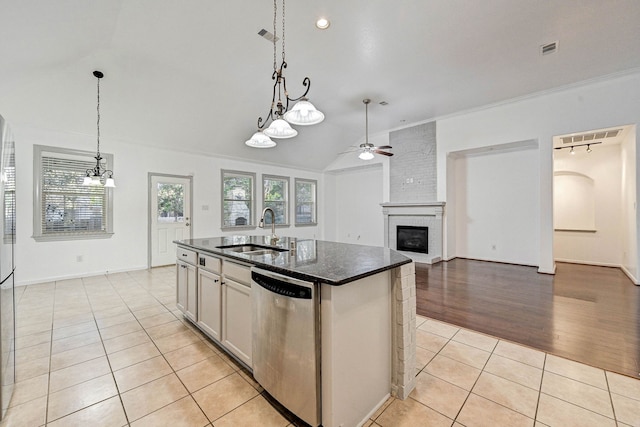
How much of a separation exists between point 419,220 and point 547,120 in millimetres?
3085

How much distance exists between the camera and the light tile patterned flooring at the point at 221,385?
1571 millimetres

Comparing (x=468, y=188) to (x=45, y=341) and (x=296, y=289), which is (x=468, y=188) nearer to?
(x=296, y=289)

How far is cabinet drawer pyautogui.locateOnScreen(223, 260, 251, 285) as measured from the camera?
190 cm

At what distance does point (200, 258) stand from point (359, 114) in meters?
5.12

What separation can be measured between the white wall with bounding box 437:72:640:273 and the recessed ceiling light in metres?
4.11

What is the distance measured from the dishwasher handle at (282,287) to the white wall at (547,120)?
18.2 feet

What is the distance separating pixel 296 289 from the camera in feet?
4.67

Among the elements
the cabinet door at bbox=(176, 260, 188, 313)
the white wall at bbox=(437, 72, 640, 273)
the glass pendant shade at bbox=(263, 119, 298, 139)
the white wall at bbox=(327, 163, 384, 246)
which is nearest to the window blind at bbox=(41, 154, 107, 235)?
the cabinet door at bbox=(176, 260, 188, 313)

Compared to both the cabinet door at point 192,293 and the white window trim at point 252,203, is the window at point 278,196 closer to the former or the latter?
the white window trim at point 252,203

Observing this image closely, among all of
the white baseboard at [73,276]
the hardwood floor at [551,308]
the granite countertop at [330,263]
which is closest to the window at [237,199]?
the white baseboard at [73,276]

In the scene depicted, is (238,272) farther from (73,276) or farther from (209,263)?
(73,276)

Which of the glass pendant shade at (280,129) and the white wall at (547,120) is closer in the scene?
the glass pendant shade at (280,129)

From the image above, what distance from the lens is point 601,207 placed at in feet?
18.0

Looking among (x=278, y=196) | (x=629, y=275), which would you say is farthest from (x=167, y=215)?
(x=629, y=275)
